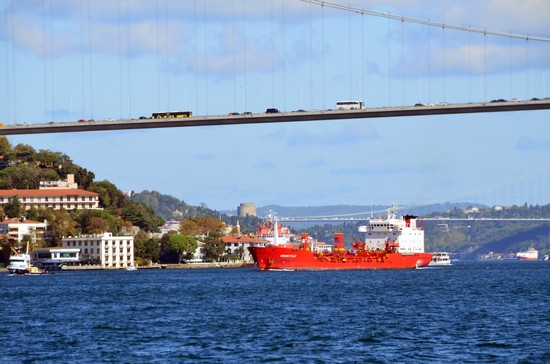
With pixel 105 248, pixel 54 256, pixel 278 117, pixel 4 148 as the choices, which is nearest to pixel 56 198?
pixel 4 148

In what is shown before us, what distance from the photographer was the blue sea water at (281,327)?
25094mm

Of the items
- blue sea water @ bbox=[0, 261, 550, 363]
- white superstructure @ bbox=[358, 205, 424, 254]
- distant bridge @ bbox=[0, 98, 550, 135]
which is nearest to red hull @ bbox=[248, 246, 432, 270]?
white superstructure @ bbox=[358, 205, 424, 254]

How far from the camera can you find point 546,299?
42250 mm

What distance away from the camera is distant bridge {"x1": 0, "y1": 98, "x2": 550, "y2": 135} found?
59.7 m

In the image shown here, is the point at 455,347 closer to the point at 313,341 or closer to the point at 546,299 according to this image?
the point at 313,341

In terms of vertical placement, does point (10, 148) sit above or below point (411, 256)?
above

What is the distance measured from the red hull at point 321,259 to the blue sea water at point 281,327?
3596 cm

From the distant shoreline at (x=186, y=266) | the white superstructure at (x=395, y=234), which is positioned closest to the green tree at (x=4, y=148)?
the distant shoreline at (x=186, y=266)

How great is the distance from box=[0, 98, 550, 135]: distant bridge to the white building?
141 feet

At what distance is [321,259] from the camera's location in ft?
279

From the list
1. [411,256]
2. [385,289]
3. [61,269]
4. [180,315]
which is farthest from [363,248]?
[180,315]

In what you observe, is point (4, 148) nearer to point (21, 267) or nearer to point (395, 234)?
point (21, 267)

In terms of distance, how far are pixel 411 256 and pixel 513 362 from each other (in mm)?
67309

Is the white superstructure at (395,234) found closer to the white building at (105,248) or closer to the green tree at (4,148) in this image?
the white building at (105,248)
